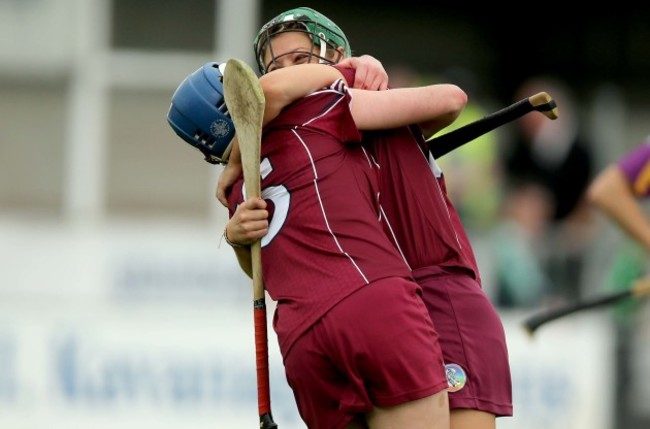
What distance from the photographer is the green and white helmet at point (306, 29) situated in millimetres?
4555

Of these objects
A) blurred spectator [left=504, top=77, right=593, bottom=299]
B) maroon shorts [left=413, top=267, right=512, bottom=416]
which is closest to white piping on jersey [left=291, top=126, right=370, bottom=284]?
maroon shorts [left=413, top=267, right=512, bottom=416]

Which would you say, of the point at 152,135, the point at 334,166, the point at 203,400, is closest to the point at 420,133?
the point at 334,166

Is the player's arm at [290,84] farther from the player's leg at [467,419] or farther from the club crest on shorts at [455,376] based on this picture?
the player's leg at [467,419]

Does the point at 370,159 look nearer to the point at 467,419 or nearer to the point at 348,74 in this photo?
the point at 348,74

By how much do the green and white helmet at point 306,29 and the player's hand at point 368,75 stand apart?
0.43 feet

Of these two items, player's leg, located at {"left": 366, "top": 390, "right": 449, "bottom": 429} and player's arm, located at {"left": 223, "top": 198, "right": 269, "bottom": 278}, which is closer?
player's leg, located at {"left": 366, "top": 390, "right": 449, "bottom": 429}

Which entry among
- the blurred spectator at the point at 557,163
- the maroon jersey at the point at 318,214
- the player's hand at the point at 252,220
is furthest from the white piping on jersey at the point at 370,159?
the blurred spectator at the point at 557,163

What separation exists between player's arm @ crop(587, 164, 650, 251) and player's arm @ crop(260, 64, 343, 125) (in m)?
3.69

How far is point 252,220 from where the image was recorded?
4316 mm

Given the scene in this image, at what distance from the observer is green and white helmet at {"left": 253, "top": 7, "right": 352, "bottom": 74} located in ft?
14.9

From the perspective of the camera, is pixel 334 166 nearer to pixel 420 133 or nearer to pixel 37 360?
pixel 420 133

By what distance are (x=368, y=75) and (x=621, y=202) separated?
11.9 feet

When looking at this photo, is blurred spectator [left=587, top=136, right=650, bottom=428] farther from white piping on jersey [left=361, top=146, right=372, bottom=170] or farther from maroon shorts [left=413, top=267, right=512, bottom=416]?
white piping on jersey [left=361, top=146, right=372, bottom=170]

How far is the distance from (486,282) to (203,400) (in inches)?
83.1
